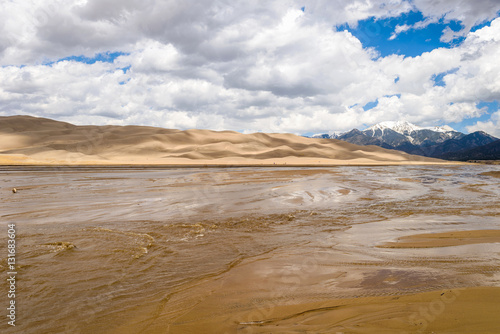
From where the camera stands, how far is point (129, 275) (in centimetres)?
476

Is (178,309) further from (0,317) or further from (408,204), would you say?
(408,204)

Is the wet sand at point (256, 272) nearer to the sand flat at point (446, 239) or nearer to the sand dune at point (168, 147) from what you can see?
the sand flat at point (446, 239)

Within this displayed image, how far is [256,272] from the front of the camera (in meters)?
4.86

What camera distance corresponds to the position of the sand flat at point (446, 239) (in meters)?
6.21

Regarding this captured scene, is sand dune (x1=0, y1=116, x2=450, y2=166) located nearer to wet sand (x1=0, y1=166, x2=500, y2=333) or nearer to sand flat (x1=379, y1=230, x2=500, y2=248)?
wet sand (x1=0, y1=166, x2=500, y2=333)

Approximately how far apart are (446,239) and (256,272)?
481cm

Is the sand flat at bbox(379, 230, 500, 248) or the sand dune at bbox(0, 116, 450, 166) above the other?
the sand dune at bbox(0, 116, 450, 166)

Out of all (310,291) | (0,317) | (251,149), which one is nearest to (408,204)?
(310,291)

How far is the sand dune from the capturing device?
214 feet

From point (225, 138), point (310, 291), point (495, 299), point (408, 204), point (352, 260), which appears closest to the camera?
point (495, 299)

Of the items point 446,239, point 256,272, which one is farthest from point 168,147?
point 256,272

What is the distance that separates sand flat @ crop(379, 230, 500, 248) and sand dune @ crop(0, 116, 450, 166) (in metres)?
49.9

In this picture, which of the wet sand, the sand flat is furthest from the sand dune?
the sand flat

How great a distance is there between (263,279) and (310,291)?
2.67ft
